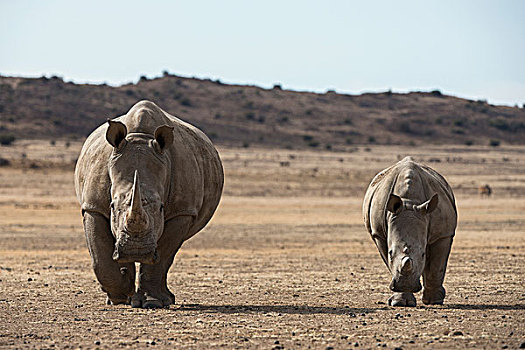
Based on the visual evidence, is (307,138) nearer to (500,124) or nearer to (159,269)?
(500,124)

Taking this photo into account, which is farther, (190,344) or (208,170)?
(208,170)

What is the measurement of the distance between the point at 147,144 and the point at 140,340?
284cm

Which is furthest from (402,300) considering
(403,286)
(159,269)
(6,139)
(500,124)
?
(500,124)

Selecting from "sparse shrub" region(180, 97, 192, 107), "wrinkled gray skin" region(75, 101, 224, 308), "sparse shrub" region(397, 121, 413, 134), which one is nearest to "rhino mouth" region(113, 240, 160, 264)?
"wrinkled gray skin" region(75, 101, 224, 308)

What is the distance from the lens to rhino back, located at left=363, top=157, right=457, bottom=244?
11562 mm

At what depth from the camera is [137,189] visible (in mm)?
9508

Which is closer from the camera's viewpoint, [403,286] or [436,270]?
[403,286]

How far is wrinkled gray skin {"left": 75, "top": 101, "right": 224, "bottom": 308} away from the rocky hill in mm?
44985

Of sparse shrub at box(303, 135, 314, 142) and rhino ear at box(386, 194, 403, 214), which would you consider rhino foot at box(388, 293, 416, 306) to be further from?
sparse shrub at box(303, 135, 314, 142)

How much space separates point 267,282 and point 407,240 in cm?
396

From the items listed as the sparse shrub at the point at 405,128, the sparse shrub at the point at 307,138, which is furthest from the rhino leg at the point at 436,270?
the sparse shrub at the point at 405,128

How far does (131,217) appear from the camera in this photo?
9570 mm

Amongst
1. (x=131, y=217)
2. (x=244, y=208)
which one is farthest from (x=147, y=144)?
(x=244, y=208)

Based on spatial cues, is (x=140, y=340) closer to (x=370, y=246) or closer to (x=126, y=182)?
(x=126, y=182)
